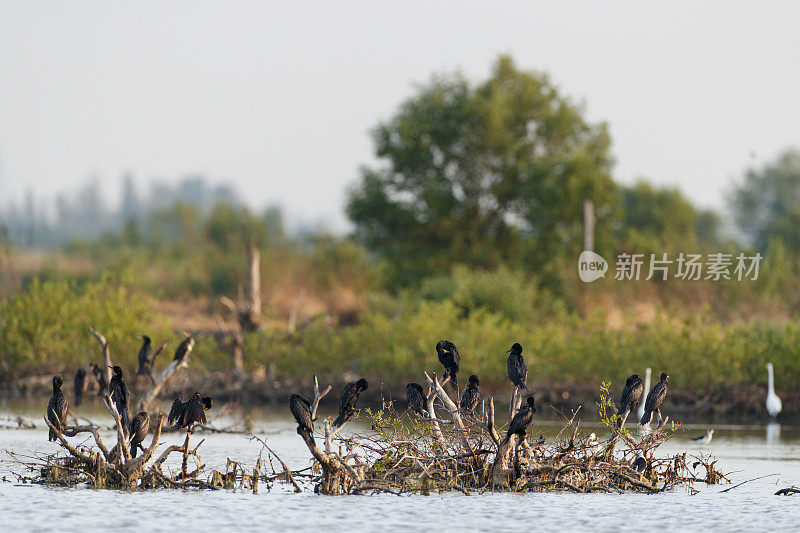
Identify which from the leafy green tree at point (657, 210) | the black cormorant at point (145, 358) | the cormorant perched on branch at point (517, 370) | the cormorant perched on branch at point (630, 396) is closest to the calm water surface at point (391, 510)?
the cormorant perched on branch at point (630, 396)

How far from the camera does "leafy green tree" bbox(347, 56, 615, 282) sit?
35.6 meters

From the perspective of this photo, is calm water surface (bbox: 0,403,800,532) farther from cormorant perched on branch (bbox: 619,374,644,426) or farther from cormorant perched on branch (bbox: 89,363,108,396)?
cormorant perched on branch (bbox: 89,363,108,396)

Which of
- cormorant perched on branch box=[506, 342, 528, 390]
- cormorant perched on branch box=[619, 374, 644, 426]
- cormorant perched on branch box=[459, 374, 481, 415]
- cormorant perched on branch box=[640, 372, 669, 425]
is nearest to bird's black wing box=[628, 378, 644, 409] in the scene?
cormorant perched on branch box=[619, 374, 644, 426]

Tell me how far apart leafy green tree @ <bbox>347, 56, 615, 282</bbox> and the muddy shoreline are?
1329 centimetres

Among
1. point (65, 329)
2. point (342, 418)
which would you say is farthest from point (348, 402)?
point (65, 329)

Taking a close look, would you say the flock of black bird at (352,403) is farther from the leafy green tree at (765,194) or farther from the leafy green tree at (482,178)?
the leafy green tree at (765,194)

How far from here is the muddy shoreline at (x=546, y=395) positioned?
2072 cm

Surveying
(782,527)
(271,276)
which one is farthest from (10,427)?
(271,276)

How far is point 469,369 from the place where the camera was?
21.4m

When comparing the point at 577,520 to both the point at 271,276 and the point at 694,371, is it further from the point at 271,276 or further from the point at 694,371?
the point at 271,276

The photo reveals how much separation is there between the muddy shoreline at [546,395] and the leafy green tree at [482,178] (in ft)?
43.6

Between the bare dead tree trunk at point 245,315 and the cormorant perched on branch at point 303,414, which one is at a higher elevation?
the bare dead tree trunk at point 245,315

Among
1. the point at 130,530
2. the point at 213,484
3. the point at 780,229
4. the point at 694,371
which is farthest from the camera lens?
the point at 780,229

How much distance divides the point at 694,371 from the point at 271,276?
17217mm
